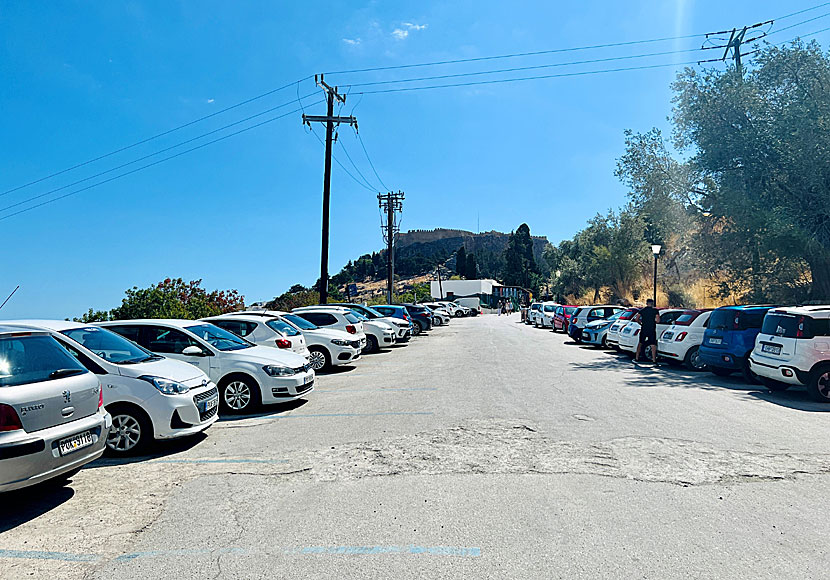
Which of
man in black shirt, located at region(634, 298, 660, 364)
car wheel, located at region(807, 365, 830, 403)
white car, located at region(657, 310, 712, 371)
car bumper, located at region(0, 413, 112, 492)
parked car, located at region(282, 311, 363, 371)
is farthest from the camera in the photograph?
man in black shirt, located at region(634, 298, 660, 364)

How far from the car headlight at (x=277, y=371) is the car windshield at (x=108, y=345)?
2.10 metres

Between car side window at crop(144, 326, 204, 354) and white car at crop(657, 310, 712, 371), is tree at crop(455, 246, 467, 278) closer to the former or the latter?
white car at crop(657, 310, 712, 371)

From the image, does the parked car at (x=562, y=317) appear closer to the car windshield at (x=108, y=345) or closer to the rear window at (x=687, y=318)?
the rear window at (x=687, y=318)

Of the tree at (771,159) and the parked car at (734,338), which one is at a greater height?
the tree at (771,159)

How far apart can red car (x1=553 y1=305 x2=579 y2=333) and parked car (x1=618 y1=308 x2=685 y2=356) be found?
1265cm

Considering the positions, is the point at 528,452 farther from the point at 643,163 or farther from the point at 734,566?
the point at 643,163

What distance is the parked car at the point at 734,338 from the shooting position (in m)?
12.6

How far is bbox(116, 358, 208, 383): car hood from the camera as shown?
707 centimetres

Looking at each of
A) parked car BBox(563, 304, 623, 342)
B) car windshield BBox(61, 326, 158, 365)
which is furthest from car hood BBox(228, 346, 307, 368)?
parked car BBox(563, 304, 623, 342)

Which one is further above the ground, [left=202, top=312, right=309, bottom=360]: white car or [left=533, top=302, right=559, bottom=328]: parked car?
[left=202, top=312, right=309, bottom=360]: white car

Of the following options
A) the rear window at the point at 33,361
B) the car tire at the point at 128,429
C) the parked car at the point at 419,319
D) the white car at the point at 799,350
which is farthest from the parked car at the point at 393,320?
the rear window at the point at 33,361

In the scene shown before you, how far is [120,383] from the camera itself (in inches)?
275

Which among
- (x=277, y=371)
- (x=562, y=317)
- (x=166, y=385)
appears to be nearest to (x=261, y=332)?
(x=277, y=371)

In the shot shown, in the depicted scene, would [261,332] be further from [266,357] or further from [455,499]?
[455,499]
